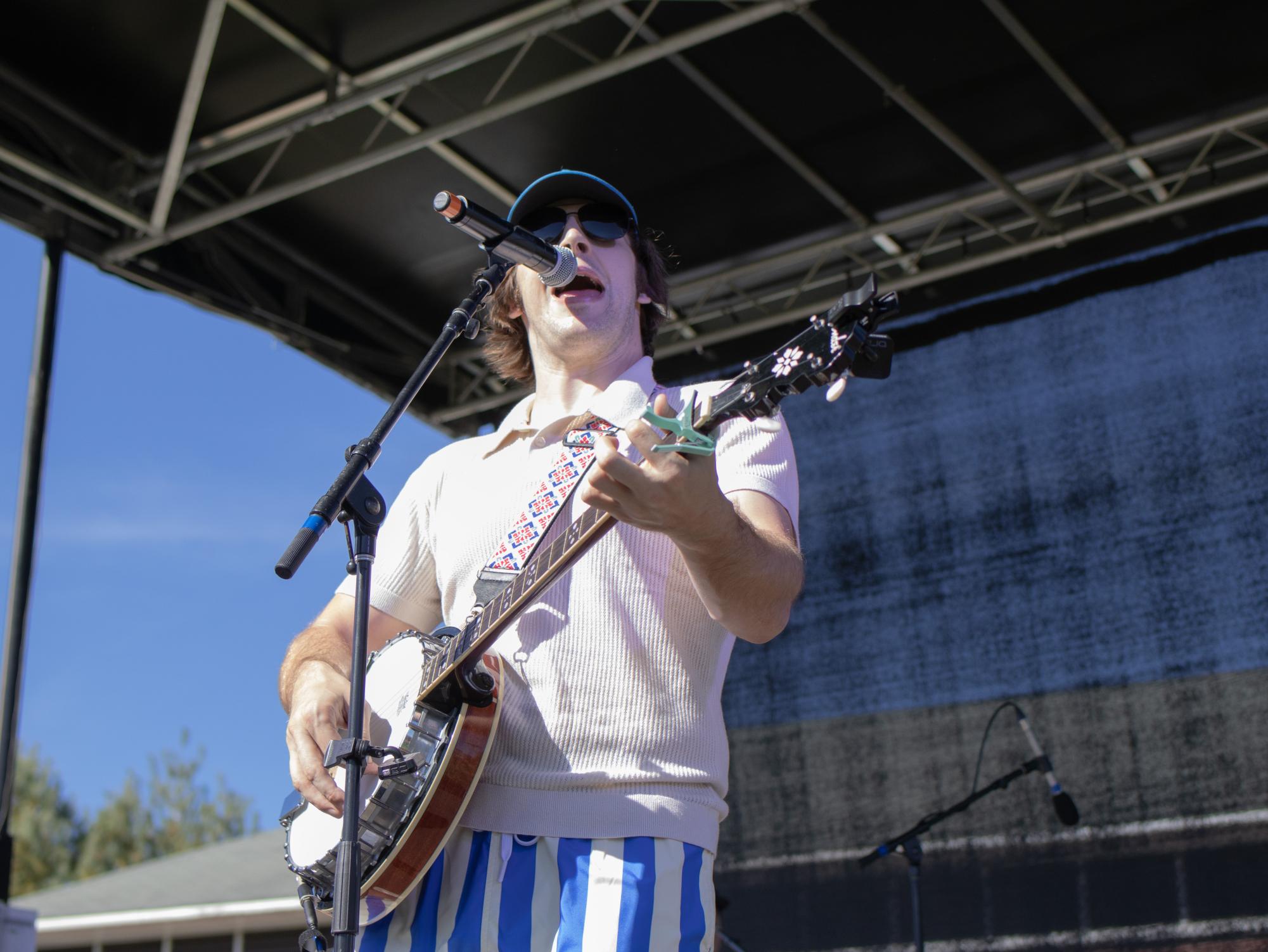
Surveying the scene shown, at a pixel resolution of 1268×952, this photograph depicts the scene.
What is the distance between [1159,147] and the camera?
19.6ft

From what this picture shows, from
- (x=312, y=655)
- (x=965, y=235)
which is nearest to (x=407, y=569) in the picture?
(x=312, y=655)

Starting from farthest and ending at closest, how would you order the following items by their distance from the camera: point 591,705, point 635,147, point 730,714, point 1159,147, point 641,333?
point 730,714 → point 635,147 → point 1159,147 → point 641,333 → point 591,705

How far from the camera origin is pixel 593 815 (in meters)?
1.94

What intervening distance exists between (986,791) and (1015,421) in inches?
78.9

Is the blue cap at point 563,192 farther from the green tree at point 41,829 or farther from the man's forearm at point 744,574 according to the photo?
the green tree at point 41,829

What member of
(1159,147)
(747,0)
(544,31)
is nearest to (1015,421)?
Result: (1159,147)

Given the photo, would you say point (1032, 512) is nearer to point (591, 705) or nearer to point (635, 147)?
point (635, 147)

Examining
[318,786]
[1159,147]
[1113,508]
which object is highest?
[1159,147]

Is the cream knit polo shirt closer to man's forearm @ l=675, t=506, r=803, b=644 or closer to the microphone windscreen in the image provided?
man's forearm @ l=675, t=506, r=803, b=644

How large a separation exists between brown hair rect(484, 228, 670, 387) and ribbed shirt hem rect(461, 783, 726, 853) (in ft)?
3.63

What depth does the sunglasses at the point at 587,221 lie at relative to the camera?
8.44 feet

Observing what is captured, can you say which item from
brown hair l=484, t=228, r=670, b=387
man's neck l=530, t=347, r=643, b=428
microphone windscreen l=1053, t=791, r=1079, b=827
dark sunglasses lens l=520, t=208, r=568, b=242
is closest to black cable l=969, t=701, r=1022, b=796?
microphone windscreen l=1053, t=791, r=1079, b=827

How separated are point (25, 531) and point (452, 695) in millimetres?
4498

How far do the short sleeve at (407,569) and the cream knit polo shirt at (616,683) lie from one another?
0.61ft
